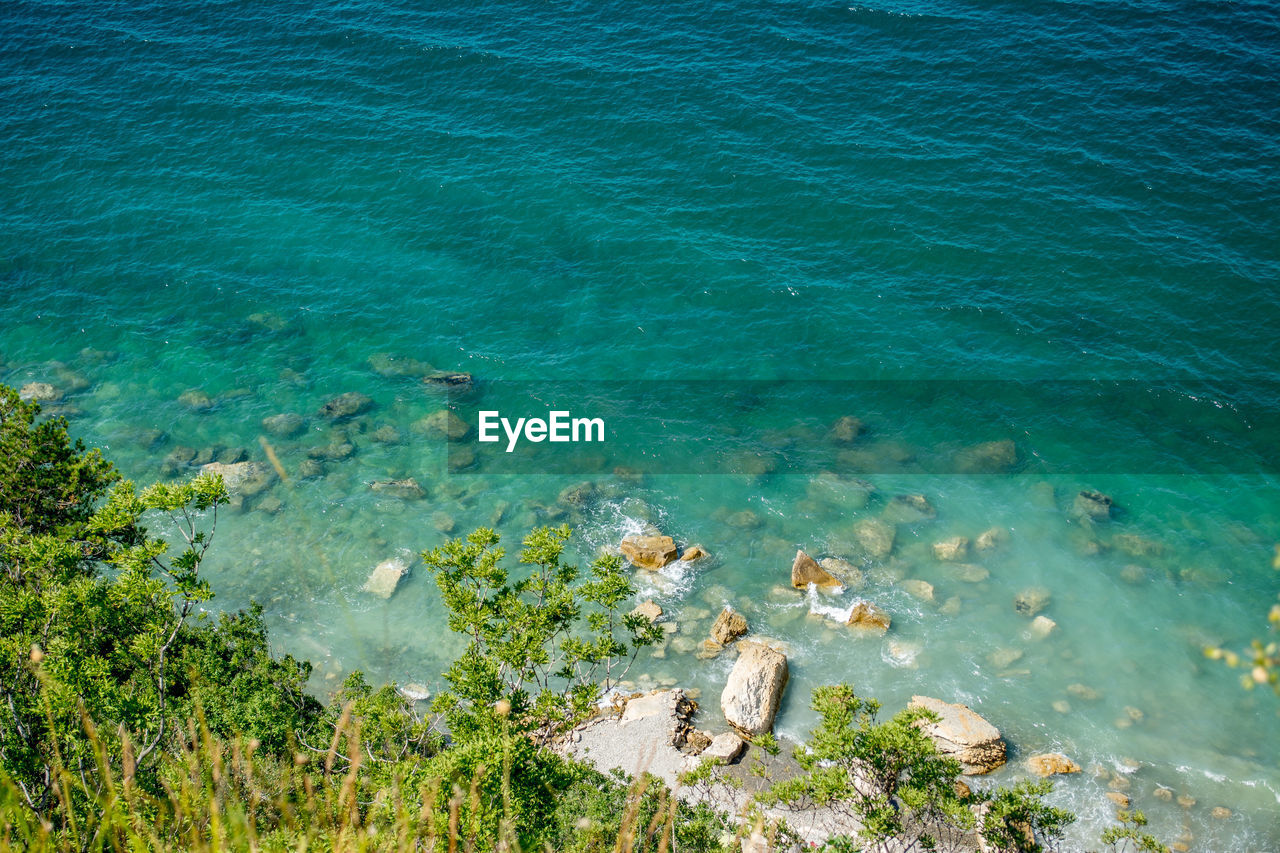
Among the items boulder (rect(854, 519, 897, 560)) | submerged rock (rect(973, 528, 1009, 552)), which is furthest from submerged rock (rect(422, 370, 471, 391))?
submerged rock (rect(973, 528, 1009, 552))

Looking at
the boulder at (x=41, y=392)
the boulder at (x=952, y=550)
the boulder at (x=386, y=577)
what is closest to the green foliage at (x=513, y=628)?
the boulder at (x=386, y=577)

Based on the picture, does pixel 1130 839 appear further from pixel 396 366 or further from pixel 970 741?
pixel 396 366

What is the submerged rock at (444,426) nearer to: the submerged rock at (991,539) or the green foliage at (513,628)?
the green foliage at (513,628)

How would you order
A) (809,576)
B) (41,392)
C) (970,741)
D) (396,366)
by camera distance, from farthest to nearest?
(396,366), (41,392), (809,576), (970,741)

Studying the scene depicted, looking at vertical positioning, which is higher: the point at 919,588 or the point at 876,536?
the point at 876,536

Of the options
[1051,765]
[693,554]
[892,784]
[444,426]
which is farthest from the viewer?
[444,426]

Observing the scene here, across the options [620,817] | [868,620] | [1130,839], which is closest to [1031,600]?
[868,620]

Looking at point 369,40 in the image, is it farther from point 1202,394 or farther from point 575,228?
point 1202,394
